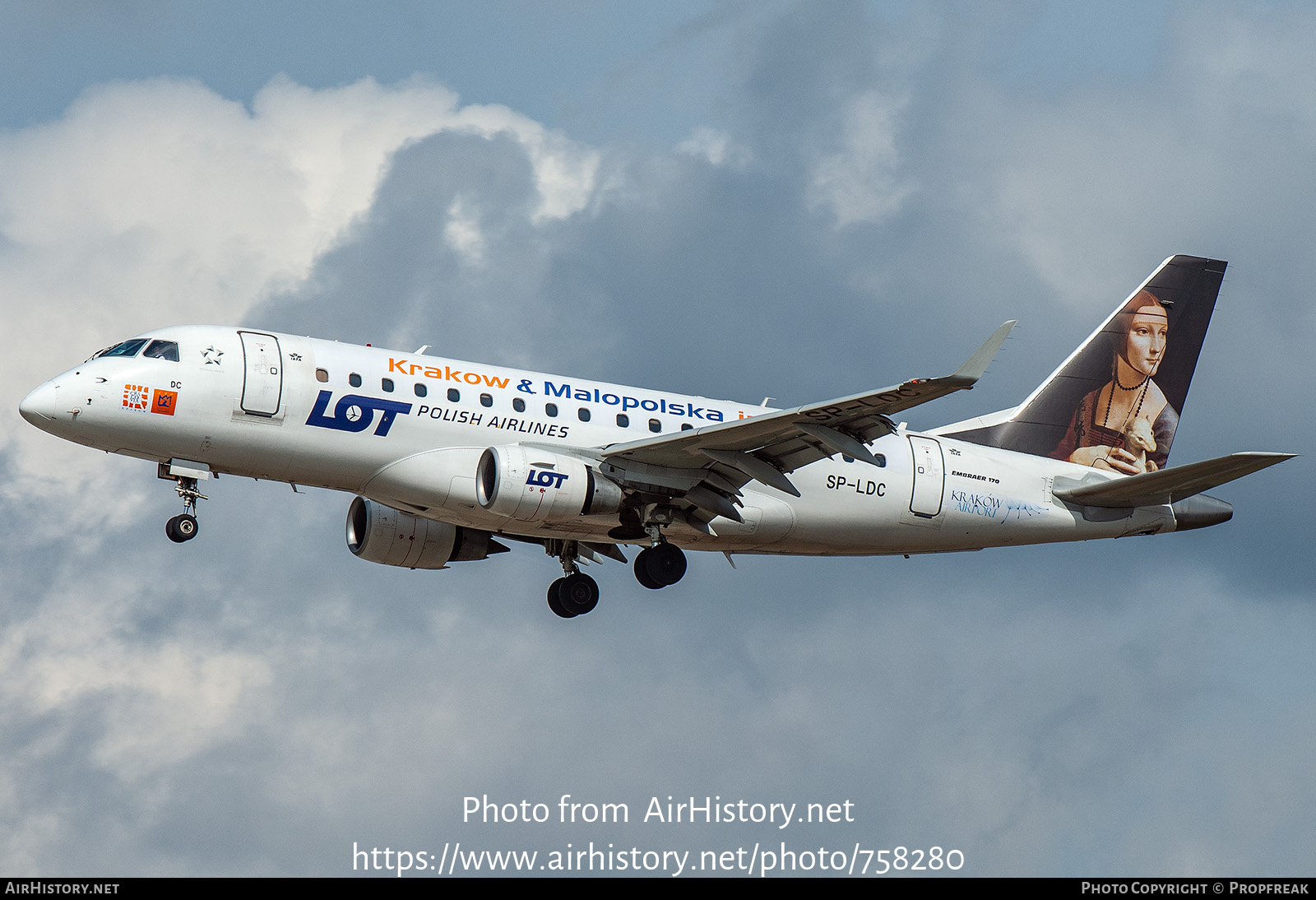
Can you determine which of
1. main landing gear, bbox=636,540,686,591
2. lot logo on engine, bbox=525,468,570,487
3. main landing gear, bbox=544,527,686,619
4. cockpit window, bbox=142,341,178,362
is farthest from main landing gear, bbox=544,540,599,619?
cockpit window, bbox=142,341,178,362

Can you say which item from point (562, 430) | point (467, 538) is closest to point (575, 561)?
point (467, 538)

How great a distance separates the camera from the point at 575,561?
40.4m

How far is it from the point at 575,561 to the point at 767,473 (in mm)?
6756

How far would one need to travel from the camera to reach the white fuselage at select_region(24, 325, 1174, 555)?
33625 mm

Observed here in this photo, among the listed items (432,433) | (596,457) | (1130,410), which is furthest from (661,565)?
(1130,410)

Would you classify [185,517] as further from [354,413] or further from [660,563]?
[660,563]

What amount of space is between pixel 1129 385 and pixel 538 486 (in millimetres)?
17542

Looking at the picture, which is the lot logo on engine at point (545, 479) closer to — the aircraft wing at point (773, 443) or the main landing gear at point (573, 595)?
the aircraft wing at point (773, 443)

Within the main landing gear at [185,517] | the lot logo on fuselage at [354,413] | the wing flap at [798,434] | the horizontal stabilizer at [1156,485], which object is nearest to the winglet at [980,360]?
the wing flap at [798,434]

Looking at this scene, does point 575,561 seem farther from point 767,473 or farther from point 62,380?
point 62,380

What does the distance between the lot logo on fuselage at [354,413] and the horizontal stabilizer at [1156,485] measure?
16.3m

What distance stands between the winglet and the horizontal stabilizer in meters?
7.36

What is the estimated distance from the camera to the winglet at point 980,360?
1167 inches

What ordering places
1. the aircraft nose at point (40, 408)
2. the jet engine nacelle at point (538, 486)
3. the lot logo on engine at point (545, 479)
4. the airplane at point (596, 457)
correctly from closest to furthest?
the aircraft nose at point (40, 408), the airplane at point (596, 457), the jet engine nacelle at point (538, 486), the lot logo on engine at point (545, 479)
